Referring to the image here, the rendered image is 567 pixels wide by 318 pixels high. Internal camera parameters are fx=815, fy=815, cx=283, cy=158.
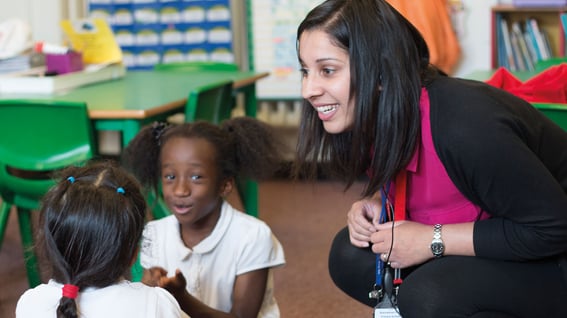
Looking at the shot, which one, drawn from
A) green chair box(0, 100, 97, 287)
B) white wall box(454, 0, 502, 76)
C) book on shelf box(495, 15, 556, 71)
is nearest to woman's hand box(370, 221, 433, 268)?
green chair box(0, 100, 97, 287)

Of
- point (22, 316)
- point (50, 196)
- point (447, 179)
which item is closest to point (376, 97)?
point (447, 179)

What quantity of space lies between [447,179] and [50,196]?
0.72 meters

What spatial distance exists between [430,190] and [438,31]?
2.43 m

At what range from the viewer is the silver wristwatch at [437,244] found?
1.56 m

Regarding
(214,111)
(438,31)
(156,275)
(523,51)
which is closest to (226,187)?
(156,275)

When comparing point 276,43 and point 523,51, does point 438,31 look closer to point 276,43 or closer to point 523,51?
point 523,51

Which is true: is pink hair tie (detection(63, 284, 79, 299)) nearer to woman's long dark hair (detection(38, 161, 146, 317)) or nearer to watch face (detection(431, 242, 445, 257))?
woman's long dark hair (detection(38, 161, 146, 317))

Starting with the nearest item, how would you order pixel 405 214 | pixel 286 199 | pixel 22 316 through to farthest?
1. pixel 22 316
2. pixel 405 214
3. pixel 286 199

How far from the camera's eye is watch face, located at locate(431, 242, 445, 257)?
1561 millimetres

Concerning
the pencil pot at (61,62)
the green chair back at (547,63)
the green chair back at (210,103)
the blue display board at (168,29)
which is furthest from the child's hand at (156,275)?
the blue display board at (168,29)

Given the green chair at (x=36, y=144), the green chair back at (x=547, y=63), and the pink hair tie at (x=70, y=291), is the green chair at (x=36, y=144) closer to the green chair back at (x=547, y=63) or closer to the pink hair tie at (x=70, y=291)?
the pink hair tie at (x=70, y=291)

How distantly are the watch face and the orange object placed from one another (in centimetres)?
222

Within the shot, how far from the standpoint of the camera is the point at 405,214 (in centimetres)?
165

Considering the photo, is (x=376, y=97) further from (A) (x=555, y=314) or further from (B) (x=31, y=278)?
(B) (x=31, y=278)
